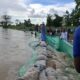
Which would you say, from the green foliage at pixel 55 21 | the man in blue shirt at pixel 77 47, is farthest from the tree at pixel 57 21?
the man in blue shirt at pixel 77 47

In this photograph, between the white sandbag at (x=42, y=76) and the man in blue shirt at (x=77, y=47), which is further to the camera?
the white sandbag at (x=42, y=76)

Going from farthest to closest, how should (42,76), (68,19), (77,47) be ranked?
(68,19) < (42,76) < (77,47)

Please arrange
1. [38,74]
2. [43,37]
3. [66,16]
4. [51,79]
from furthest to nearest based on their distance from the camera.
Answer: [66,16] → [43,37] → [38,74] → [51,79]

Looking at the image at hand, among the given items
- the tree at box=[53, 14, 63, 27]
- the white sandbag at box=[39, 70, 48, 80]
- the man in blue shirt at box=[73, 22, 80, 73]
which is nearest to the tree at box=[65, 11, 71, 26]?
the tree at box=[53, 14, 63, 27]

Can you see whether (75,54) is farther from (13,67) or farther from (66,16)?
(66,16)

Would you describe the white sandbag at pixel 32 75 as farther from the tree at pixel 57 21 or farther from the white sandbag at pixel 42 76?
the tree at pixel 57 21

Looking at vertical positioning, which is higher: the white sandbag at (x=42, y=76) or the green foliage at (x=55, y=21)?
the green foliage at (x=55, y=21)

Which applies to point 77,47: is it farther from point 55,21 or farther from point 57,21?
point 55,21

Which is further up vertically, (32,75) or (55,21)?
(55,21)

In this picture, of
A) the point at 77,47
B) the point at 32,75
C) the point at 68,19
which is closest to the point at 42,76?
the point at 32,75

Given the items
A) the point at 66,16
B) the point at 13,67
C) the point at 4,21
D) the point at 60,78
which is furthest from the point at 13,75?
the point at 4,21

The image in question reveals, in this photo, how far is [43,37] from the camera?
1872 cm

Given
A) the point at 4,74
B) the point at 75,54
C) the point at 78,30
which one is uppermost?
the point at 78,30

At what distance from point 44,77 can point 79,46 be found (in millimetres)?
4379
